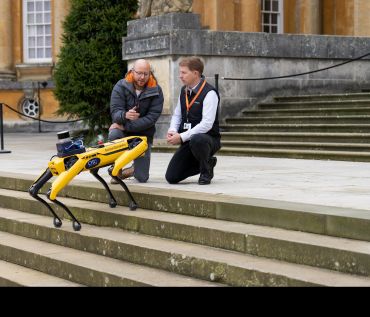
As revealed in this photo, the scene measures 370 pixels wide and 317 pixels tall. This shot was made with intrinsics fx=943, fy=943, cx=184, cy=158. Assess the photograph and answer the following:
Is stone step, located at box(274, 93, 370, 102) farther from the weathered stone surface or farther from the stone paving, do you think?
the stone paving

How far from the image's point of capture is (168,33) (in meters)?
17.2

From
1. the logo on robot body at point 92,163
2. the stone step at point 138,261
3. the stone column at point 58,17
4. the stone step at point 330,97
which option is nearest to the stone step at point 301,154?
the stone step at point 330,97

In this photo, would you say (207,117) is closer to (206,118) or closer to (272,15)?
(206,118)


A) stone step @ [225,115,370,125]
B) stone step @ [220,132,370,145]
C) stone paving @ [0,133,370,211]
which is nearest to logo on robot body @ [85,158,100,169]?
stone paving @ [0,133,370,211]

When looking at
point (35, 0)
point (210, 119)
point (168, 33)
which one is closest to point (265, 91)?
point (168, 33)

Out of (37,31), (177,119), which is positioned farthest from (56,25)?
(177,119)

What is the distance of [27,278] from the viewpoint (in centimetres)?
752

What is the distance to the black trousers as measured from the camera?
32.0 ft

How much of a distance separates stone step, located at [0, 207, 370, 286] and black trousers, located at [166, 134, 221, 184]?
156cm

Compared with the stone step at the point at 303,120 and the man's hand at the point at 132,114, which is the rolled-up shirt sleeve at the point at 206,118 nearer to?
the man's hand at the point at 132,114

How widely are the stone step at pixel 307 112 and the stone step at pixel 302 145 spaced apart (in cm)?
154

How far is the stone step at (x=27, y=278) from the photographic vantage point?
7281mm

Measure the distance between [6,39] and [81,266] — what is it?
2450cm

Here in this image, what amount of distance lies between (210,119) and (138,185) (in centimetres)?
101
